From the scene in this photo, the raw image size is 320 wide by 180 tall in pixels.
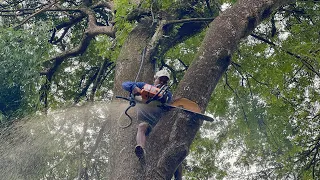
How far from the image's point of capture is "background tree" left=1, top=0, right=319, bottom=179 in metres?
4.75

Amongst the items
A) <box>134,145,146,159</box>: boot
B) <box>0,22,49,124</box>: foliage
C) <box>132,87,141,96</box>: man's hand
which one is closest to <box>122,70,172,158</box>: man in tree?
<box>132,87,141,96</box>: man's hand

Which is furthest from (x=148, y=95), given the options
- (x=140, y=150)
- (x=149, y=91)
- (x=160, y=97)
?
(x=140, y=150)

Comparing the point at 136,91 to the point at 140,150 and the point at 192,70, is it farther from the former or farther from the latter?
the point at 140,150

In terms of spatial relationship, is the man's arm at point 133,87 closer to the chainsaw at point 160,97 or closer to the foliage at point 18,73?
the chainsaw at point 160,97

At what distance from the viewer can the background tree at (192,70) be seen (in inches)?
187

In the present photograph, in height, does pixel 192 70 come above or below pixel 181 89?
above

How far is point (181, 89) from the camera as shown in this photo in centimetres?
478

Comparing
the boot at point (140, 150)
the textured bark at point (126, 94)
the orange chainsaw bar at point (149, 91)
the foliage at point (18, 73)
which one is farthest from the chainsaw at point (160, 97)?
the foliage at point (18, 73)

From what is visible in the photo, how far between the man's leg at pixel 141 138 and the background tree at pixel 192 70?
0.09 meters

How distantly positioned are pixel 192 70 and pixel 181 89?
10.1 inches

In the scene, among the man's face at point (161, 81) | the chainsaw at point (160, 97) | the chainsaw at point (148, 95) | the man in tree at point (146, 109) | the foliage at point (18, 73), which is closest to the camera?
the chainsaw at point (160, 97)

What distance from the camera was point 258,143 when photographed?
1072 cm

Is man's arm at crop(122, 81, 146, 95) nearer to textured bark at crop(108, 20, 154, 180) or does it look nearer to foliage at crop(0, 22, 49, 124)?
textured bark at crop(108, 20, 154, 180)

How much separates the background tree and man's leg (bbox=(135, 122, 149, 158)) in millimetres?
92
